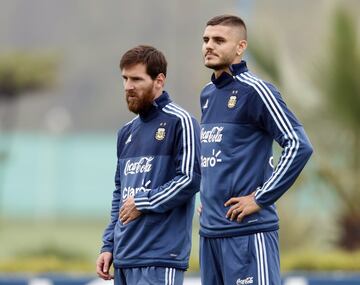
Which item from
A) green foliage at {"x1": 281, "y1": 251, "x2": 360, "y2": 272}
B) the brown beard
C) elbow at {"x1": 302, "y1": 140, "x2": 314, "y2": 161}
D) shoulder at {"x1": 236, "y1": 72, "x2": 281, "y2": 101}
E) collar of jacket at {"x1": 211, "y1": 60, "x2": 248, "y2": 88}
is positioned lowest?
green foliage at {"x1": 281, "y1": 251, "x2": 360, "y2": 272}

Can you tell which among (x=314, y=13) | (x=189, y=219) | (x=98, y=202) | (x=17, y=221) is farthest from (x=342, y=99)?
(x=98, y=202)

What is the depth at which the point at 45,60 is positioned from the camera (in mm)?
46562

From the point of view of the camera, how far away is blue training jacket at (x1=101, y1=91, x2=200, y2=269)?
25.6 ft

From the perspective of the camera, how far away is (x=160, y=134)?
26.0 ft

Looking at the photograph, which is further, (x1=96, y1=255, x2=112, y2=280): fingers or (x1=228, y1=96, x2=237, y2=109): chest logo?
(x1=96, y1=255, x2=112, y2=280): fingers

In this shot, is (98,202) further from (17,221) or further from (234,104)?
(234,104)

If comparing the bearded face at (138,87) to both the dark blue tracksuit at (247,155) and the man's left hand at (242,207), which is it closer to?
the dark blue tracksuit at (247,155)

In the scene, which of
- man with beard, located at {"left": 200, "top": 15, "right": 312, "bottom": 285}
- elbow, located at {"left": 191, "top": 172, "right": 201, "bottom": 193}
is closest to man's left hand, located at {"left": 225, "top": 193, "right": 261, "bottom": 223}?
man with beard, located at {"left": 200, "top": 15, "right": 312, "bottom": 285}

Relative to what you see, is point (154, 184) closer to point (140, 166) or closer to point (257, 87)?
point (140, 166)

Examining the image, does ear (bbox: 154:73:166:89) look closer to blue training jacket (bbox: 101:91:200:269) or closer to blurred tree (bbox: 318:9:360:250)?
blue training jacket (bbox: 101:91:200:269)

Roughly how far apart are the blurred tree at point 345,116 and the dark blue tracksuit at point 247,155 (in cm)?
976

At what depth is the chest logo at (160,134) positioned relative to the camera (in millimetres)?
7898

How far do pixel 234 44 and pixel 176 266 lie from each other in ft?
4.29

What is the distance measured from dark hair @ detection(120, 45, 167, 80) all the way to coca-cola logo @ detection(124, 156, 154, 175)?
47cm
